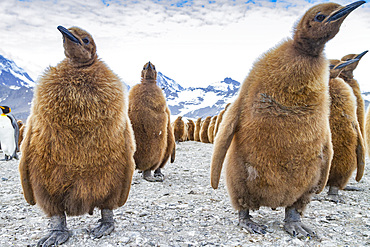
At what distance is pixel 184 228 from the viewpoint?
122 inches

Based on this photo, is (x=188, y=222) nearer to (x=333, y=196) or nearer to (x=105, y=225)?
(x=105, y=225)

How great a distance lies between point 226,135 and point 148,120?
273 cm

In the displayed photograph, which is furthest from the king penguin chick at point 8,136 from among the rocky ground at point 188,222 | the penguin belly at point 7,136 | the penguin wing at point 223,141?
the penguin wing at point 223,141

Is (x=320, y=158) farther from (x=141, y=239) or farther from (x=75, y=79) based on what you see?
(x=75, y=79)

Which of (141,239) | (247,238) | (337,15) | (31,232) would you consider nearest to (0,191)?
(31,232)

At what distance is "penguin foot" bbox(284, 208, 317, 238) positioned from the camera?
2850mm

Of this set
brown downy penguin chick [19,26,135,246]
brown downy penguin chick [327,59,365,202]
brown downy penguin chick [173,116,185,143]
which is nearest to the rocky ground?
brown downy penguin chick [19,26,135,246]

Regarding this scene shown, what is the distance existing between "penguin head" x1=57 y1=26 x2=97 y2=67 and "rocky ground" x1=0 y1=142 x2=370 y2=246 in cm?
163

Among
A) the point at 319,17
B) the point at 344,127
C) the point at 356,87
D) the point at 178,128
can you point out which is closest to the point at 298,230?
the point at 344,127

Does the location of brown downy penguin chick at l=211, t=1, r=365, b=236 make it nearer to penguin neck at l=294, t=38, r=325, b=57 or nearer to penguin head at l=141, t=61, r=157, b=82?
penguin neck at l=294, t=38, r=325, b=57

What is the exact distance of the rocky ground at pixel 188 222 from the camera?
2754 millimetres

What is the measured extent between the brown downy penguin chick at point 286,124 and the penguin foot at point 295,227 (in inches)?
0.6

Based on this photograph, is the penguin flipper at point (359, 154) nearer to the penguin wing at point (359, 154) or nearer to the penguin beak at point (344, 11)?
the penguin wing at point (359, 154)

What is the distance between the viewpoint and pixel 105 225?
9.54 feet
